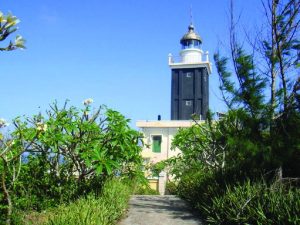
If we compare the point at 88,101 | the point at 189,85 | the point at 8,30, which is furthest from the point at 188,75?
the point at 8,30

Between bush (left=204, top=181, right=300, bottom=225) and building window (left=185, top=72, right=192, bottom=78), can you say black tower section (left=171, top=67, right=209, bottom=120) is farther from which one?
bush (left=204, top=181, right=300, bottom=225)

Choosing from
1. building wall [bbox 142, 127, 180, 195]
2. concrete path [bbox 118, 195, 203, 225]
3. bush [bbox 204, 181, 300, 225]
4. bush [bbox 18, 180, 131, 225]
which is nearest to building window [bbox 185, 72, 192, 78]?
building wall [bbox 142, 127, 180, 195]

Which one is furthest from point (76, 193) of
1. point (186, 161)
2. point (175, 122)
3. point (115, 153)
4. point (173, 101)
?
point (173, 101)

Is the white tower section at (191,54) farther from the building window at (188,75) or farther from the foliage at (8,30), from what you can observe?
the foliage at (8,30)

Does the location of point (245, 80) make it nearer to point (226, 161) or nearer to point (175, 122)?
point (226, 161)

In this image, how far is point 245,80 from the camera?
9000mm

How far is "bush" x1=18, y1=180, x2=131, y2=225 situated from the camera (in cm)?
692

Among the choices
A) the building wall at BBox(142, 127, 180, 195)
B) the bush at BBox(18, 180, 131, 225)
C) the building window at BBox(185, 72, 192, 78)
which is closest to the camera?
the bush at BBox(18, 180, 131, 225)

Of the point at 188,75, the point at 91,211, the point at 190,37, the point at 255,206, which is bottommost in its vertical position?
the point at 91,211

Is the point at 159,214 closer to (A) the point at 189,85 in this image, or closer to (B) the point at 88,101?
(B) the point at 88,101

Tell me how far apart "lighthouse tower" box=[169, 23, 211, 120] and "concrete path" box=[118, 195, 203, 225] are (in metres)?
31.5

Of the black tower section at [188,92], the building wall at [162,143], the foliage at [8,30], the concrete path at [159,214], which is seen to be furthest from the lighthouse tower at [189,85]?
the foliage at [8,30]

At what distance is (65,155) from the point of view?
9.54 m

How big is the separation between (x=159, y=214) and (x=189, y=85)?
1348 inches
